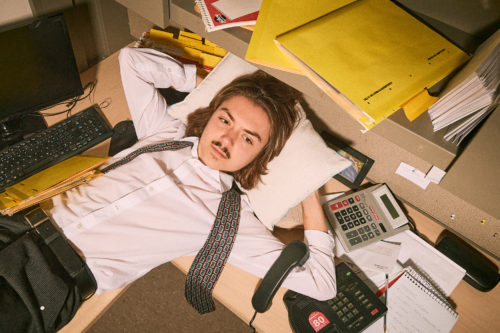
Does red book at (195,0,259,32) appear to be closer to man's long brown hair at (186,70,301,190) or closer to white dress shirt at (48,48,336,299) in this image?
man's long brown hair at (186,70,301,190)

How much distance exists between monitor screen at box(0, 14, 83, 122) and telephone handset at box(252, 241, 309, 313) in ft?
3.37

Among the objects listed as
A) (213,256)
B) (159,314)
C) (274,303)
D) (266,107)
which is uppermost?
(266,107)

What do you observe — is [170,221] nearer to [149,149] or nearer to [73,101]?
[149,149]

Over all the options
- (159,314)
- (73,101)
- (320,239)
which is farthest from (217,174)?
(159,314)

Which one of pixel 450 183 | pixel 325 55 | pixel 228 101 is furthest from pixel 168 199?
pixel 450 183

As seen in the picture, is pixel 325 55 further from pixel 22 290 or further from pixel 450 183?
pixel 22 290

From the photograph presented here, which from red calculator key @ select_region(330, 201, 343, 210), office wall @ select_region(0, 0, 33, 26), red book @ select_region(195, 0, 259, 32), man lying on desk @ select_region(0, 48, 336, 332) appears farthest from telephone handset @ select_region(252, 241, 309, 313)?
office wall @ select_region(0, 0, 33, 26)

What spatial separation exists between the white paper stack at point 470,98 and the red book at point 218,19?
0.43 m

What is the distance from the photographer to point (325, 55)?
2.01 ft

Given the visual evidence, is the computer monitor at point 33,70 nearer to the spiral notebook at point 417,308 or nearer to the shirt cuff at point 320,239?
the shirt cuff at point 320,239

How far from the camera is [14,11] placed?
3.66 feet

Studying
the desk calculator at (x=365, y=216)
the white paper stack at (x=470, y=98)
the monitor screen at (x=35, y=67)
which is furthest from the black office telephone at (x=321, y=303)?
the monitor screen at (x=35, y=67)

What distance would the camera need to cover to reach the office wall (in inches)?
42.9

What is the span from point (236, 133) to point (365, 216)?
57 cm
